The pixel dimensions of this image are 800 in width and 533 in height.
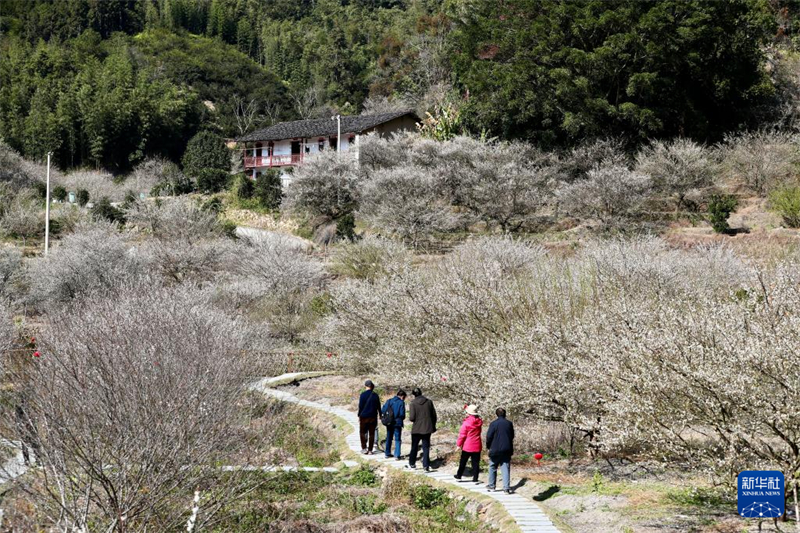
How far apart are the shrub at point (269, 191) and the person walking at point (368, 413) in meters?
36.0

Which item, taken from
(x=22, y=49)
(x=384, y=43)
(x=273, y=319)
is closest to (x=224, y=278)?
(x=273, y=319)

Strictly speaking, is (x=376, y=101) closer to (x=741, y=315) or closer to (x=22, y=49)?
(x=22, y=49)

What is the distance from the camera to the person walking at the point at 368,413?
15.1m

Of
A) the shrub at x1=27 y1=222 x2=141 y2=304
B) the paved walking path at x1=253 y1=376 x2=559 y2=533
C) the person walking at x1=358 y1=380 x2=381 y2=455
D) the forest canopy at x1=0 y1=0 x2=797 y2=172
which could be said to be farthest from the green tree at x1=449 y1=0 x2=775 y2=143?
the person walking at x1=358 y1=380 x2=381 y2=455

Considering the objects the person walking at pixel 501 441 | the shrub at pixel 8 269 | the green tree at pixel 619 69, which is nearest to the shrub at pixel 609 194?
the green tree at pixel 619 69

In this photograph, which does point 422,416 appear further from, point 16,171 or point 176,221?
point 16,171

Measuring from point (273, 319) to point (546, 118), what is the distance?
2020cm

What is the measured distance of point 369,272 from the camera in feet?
105

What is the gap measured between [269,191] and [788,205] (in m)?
29.6

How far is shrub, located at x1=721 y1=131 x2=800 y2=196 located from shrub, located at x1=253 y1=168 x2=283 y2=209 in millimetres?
25600

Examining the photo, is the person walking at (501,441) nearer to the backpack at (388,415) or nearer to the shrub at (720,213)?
the backpack at (388,415)

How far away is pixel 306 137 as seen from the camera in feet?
192

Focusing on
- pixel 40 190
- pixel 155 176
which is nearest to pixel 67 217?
pixel 40 190

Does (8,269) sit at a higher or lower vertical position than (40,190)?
lower
